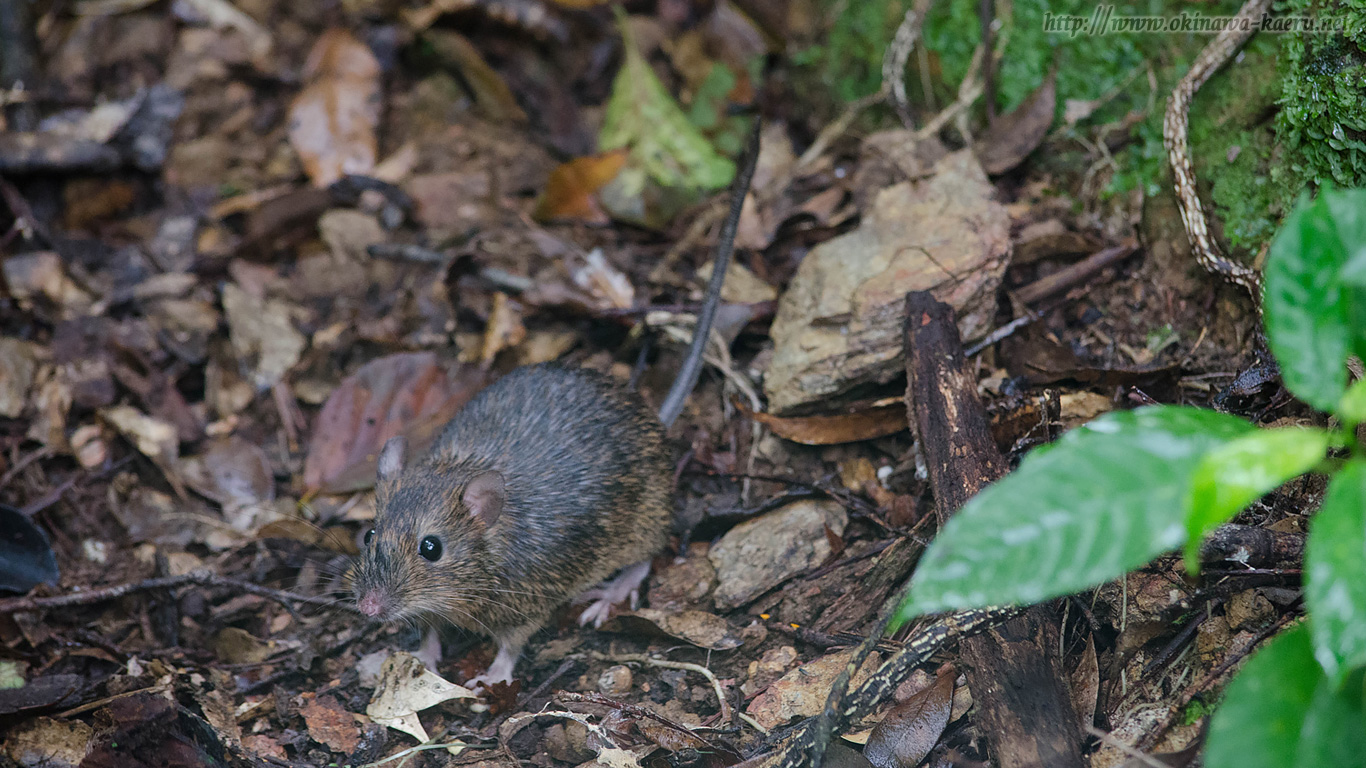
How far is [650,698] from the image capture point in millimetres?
3820

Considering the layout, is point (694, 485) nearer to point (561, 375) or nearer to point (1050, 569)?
point (561, 375)

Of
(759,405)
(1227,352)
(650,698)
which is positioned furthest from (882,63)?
(650,698)

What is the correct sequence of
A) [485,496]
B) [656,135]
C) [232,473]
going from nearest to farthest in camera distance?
[485,496]
[232,473]
[656,135]

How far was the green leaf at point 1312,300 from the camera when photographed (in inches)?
83.3

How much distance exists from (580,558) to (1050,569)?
9.71 ft

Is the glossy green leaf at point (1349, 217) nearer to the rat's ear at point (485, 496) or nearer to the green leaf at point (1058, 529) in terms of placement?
the green leaf at point (1058, 529)

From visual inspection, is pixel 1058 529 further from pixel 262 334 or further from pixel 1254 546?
pixel 262 334

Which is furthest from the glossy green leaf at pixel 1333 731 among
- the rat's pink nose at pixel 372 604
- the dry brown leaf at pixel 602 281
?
the dry brown leaf at pixel 602 281

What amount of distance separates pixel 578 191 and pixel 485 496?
2.43 meters

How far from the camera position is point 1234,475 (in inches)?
74.5

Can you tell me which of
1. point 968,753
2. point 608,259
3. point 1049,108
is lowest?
point 968,753

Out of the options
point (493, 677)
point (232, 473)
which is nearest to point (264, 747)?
point (493, 677)

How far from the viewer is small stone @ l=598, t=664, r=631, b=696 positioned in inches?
154

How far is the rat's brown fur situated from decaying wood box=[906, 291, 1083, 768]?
4.77ft
